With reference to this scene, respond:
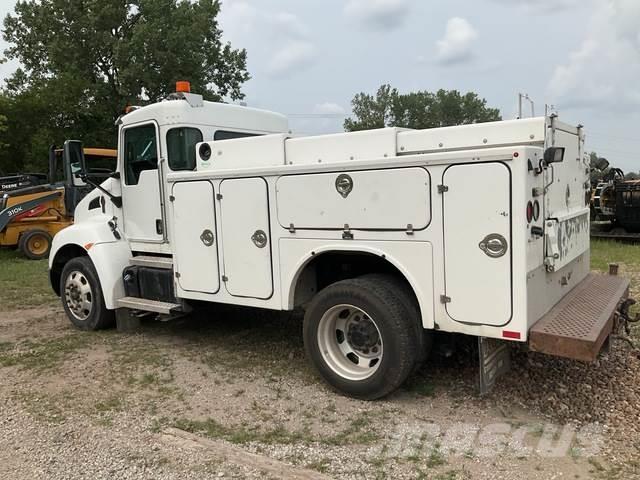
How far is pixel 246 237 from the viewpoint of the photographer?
16.6 ft

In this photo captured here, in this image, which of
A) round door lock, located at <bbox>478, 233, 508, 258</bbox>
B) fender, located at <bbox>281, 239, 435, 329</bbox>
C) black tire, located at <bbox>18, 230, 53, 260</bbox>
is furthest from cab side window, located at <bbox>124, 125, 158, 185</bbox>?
black tire, located at <bbox>18, 230, 53, 260</bbox>

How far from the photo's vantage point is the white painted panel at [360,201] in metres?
4.05

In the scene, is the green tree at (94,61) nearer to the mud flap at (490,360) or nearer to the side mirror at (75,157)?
the side mirror at (75,157)

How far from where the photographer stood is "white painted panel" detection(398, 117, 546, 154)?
4.11m

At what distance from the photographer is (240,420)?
4.21 metres

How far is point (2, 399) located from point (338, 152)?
11.2ft

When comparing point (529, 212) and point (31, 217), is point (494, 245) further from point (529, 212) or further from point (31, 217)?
point (31, 217)

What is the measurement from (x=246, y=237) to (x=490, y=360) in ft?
7.38

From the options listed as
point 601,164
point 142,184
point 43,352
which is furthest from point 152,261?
point 601,164

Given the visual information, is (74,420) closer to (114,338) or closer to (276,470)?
(276,470)


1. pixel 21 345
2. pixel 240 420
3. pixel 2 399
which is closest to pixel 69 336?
pixel 21 345

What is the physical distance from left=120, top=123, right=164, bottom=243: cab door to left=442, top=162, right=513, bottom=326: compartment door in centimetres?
329

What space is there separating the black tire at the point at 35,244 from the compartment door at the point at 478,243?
13.2 meters

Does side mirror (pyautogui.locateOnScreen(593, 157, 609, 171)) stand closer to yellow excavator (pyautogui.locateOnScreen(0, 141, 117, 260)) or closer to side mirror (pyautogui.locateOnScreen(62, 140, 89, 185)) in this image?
side mirror (pyautogui.locateOnScreen(62, 140, 89, 185))
